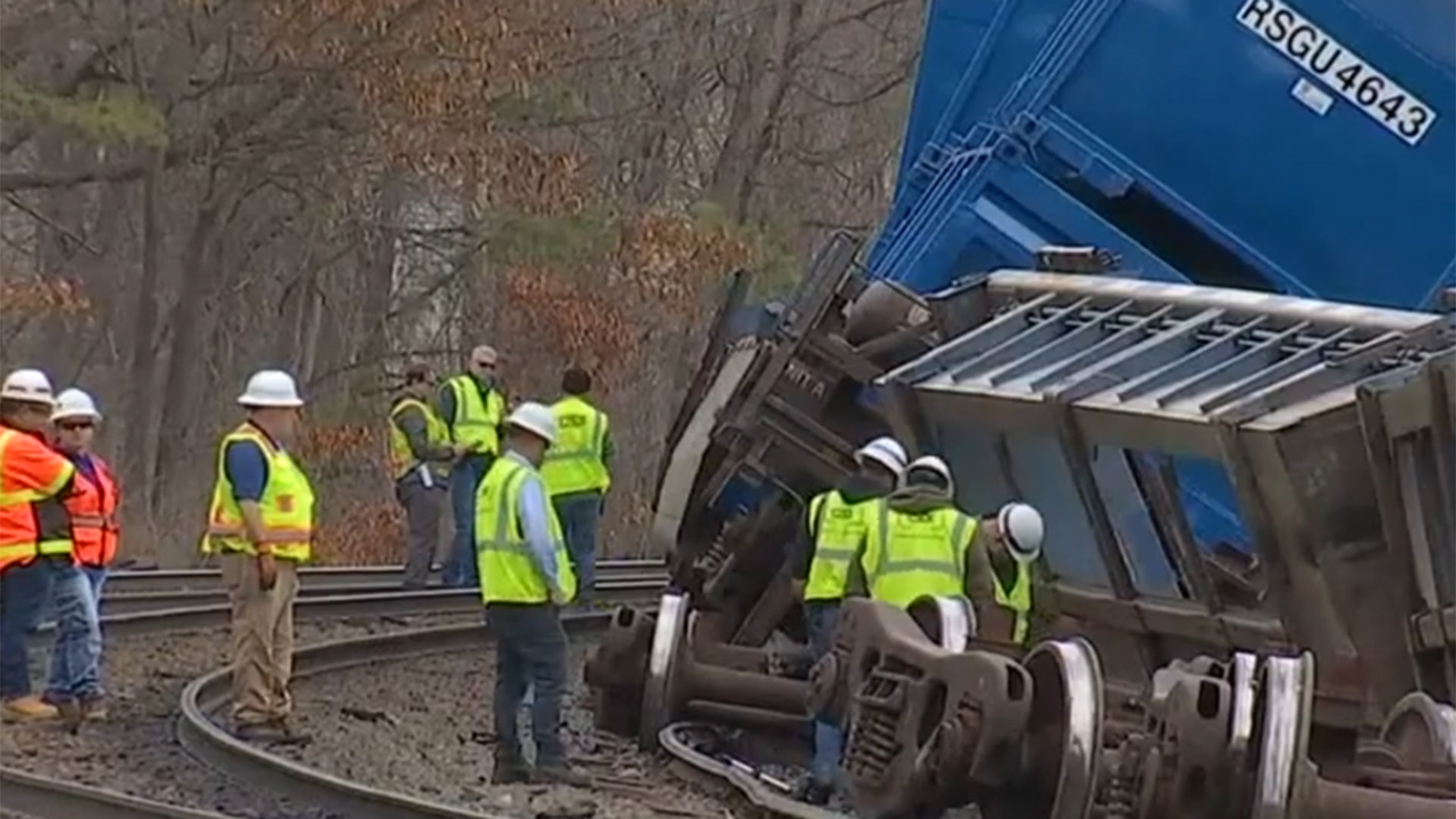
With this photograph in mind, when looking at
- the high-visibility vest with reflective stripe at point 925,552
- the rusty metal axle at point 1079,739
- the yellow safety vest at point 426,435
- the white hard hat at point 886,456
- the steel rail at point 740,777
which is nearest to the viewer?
the rusty metal axle at point 1079,739

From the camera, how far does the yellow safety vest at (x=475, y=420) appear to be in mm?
16594

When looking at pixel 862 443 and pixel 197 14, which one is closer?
pixel 862 443

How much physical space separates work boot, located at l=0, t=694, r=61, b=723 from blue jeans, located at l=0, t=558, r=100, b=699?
75 millimetres

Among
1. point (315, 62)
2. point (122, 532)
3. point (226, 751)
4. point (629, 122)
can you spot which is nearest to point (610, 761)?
point (226, 751)

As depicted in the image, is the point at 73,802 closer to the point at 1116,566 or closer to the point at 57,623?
the point at 57,623

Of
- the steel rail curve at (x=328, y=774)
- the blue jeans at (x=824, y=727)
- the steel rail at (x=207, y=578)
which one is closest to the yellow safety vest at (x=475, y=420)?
the steel rail at (x=207, y=578)

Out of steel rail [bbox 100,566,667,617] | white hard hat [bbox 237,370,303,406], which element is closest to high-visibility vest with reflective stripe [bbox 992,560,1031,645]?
white hard hat [bbox 237,370,303,406]

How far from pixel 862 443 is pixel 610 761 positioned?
178 centimetres

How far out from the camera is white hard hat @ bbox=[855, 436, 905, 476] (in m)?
10.3

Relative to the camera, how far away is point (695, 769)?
420 inches

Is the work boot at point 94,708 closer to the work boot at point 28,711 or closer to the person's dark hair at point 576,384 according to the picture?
the work boot at point 28,711

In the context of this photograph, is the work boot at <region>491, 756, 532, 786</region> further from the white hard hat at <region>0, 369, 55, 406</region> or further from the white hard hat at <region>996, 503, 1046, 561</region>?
the white hard hat at <region>0, 369, 55, 406</region>

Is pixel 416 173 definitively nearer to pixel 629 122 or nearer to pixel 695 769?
pixel 629 122

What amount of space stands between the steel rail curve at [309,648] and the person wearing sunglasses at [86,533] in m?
0.43
